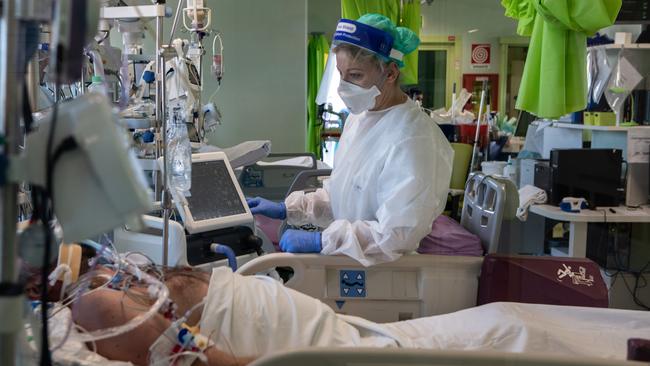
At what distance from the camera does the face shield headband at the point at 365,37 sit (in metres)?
2.26

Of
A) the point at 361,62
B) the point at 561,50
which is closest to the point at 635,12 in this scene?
the point at 561,50

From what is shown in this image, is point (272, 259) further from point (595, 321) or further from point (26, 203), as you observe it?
point (595, 321)

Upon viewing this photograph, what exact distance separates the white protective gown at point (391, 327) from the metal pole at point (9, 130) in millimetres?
818

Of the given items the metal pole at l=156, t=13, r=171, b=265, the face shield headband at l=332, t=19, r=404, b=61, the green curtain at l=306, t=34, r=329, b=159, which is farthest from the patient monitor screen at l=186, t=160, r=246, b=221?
the green curtain at l=306, t=34, r=329, b=159

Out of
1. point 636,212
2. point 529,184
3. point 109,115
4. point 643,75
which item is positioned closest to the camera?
point 109,115

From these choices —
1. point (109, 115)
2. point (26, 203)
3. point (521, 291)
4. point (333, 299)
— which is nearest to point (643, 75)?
point (521, 291)

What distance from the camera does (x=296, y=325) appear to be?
5.34ft

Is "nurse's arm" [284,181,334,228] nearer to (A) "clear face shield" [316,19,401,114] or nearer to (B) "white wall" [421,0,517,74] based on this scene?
(A) "clear face shield" [316,19,401,114]

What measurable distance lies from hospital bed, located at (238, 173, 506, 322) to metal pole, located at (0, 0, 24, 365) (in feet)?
4.39

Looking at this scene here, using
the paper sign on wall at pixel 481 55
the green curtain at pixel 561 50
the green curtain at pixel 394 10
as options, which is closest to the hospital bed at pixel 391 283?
the green curtain at pixel 561 50

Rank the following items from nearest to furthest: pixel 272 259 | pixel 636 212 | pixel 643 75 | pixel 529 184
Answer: pixel 272 259
pixel 636 212
pixel 643 75
pixel 529 184

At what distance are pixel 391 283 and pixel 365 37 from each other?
84 centimetres

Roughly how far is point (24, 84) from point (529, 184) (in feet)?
12.4

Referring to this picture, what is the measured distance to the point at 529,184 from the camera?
4172 mm
